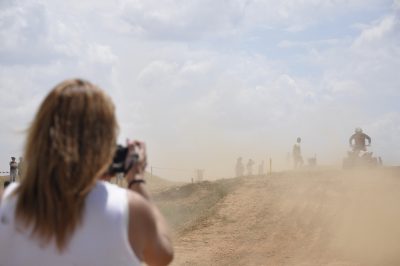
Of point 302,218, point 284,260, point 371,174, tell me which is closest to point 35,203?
point 284,260

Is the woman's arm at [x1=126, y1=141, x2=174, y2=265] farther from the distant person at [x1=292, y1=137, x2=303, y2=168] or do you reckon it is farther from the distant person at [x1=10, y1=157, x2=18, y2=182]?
the distant person at [x1=292, y1=137, x2=303, y2=168]

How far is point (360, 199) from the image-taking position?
2056cm

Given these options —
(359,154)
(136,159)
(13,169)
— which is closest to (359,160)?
(359,154)

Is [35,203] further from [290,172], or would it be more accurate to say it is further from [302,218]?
[290,172]

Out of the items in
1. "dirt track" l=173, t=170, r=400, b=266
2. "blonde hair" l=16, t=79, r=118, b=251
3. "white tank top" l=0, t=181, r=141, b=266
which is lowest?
"dirt track" l=173, t=170, r=400, b=266

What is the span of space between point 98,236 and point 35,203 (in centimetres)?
31

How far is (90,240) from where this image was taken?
243cm

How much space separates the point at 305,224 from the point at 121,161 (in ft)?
57.1

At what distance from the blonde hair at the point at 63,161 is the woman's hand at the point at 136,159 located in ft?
0.65

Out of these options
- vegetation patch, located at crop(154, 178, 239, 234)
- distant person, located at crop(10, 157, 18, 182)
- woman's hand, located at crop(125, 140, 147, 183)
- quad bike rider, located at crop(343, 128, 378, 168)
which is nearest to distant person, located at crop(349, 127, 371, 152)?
quad bike rider, located at crop(343, 128, 378, 168)

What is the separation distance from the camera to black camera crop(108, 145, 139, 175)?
2621 mm

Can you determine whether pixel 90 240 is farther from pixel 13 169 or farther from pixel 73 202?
pixel 13 169

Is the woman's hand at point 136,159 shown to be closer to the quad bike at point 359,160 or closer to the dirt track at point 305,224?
the dirt track at point 305,224

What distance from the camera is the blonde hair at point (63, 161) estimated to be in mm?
2404
